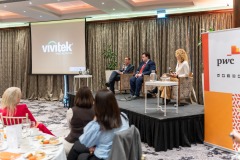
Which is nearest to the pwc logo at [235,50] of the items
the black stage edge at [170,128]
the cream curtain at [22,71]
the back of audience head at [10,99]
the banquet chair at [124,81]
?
the black stage edge at [170,128]

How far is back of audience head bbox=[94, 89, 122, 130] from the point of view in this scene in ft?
7.10

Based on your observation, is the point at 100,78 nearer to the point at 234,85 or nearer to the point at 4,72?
the point at 4,72

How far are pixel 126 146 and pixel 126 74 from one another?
5.42 meters

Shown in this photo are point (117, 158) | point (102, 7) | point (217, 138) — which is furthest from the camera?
point (102, 7)

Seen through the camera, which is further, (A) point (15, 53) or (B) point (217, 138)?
(A) point (15, 53)

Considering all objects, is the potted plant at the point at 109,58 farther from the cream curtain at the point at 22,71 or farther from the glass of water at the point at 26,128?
the glass of water at the point at 26,128

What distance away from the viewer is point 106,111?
7.17ft

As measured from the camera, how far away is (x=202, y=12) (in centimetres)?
767

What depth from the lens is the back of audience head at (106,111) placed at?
216 centimetres

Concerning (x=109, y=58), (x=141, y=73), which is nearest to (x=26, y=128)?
(x=141, y=73)

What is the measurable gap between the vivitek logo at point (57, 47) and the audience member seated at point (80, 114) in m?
6.82

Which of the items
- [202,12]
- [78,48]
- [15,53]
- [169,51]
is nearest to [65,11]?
[78,48]

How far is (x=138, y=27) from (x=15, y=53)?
4920mm

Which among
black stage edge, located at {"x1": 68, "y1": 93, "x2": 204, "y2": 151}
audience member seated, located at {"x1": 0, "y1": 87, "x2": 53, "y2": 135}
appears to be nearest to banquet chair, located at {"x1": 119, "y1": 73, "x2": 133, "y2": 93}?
black stage edge, located at {"x1": 68, "y1": 93, "x2": 204, "y2": 151}
